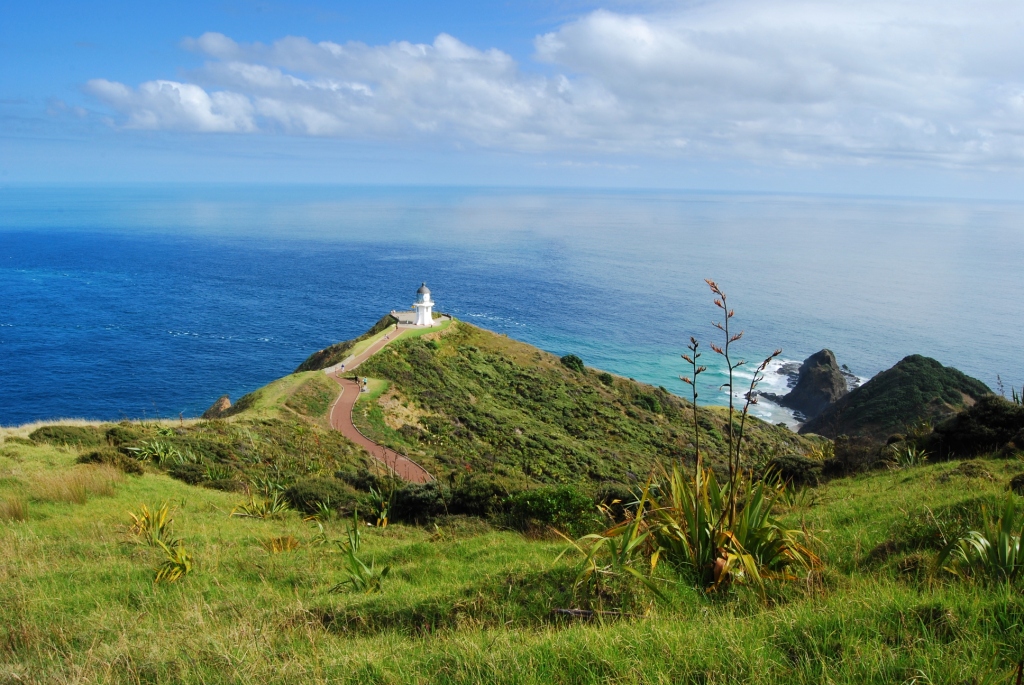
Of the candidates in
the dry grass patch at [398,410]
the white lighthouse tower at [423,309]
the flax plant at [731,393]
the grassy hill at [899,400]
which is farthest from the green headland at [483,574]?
the white lighthouse tower at [423,309]

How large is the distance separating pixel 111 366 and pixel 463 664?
63.6 m

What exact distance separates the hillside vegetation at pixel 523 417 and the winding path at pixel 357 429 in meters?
0.61

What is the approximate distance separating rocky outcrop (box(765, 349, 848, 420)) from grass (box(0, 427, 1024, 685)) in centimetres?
4925

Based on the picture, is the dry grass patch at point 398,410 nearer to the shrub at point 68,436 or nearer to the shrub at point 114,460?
the shrub at point 68,436

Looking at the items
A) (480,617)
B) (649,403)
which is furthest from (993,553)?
(649,403)

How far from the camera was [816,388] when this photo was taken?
5453 centimetres

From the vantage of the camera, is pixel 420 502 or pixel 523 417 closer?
pixel 420 502

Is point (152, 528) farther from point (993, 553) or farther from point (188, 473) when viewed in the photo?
point (993, 553)

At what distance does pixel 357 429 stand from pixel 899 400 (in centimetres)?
3671

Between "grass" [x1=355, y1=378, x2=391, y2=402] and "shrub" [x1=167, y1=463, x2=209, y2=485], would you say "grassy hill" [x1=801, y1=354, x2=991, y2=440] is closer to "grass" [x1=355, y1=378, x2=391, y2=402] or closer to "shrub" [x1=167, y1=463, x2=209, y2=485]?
"grass" [x1=355, y1=378, x2=391, y2=402]

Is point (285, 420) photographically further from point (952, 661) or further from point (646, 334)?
point (646, 334)

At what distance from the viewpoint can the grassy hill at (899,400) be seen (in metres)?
40.7


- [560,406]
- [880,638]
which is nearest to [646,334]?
[560,406]

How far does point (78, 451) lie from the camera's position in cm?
1543
